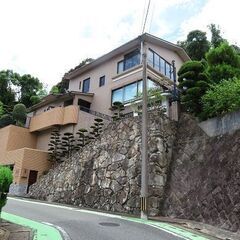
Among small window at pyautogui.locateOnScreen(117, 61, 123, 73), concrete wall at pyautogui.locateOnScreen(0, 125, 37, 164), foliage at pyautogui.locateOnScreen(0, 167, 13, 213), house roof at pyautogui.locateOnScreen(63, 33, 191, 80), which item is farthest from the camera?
concrete wall at pyautogui.locateOnScreen(0, 125, 37, 164)

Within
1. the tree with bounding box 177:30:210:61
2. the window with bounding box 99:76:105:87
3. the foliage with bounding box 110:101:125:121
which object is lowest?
the foliage with bounding box 110:101:125:121

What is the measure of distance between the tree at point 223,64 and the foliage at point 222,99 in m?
2.68

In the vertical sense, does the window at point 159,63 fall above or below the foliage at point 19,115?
above

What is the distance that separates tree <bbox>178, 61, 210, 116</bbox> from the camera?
716 inches

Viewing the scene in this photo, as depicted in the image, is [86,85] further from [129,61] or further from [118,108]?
[118,108]

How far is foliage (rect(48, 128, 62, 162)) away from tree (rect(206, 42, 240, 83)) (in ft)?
48.6

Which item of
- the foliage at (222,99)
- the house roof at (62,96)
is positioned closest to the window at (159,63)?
the house roof at (62,96)

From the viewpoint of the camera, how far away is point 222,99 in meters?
16.2

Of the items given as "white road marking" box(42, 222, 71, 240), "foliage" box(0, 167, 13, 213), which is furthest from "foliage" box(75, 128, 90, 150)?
"foliage" box(0, 167, 13, 213)

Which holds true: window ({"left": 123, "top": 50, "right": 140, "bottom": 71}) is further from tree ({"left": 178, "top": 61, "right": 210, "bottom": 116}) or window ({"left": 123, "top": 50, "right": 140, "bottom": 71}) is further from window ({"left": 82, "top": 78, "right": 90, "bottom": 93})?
tree ({"left": 178, "top": 61, "right": 210, "bottom": 116})

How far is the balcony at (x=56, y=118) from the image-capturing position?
2856 centimetres

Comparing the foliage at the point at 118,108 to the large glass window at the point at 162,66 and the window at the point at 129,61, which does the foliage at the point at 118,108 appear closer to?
the window at the point at 129,61

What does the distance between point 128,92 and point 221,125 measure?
1292 cm

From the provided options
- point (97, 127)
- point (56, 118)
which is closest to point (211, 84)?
point (97, 127)
